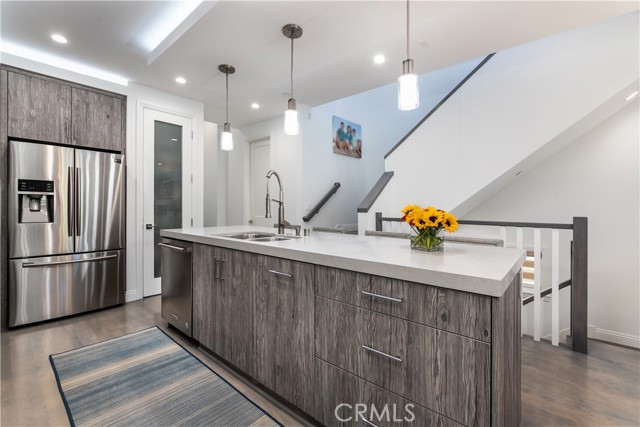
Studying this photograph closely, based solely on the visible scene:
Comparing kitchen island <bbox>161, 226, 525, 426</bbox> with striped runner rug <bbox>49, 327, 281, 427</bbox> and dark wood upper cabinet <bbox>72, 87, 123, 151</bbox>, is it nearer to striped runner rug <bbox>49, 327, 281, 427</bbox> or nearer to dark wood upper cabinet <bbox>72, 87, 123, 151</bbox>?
striped runner rug <bbox>49, 327, 281, 427</bbox>

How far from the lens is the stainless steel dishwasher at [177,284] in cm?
239

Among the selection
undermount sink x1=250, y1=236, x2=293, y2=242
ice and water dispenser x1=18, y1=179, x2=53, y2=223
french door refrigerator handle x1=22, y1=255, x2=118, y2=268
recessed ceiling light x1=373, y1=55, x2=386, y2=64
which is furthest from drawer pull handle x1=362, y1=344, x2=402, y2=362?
ice and water dispenser x1=18, y1=179, x2=53, y2=223

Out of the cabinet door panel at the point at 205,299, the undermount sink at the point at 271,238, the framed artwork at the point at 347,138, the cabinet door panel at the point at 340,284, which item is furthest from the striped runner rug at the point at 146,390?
the framed artwork at the point at 347,138

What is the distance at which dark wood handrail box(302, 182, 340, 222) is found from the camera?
178 inches

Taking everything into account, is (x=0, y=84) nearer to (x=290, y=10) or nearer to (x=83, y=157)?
(x=83, y=157)

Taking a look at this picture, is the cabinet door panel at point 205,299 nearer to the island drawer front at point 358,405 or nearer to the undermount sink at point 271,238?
the undermount sink at point 271,238

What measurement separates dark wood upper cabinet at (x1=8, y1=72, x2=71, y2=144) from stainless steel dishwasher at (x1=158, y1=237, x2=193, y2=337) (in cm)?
175

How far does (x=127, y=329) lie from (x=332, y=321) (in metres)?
2.40

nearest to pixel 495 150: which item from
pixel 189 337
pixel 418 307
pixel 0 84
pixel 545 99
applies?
pixel 545 99

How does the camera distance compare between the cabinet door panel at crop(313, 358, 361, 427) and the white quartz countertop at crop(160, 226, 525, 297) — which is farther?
the cabinet door panel at crop(313, 358, 361, 427)

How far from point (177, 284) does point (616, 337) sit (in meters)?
4.95

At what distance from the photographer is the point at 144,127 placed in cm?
366

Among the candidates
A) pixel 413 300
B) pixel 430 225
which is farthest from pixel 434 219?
pixel 413 300

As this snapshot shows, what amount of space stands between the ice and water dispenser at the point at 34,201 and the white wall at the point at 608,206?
5.90 meters
